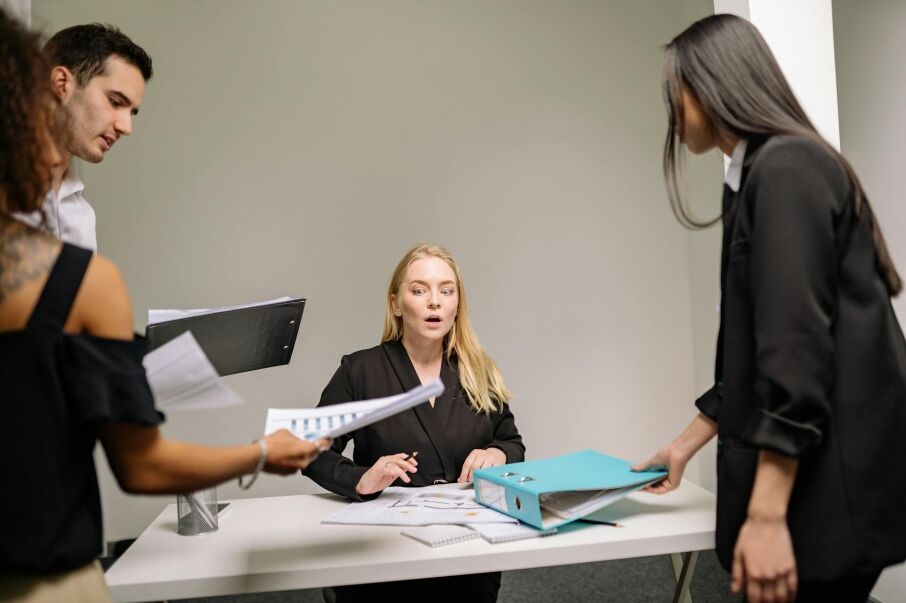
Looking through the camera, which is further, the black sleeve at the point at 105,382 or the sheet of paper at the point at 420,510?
the sheet of paper at the point at 420,510

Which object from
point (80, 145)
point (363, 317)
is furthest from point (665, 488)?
point (363, 317)

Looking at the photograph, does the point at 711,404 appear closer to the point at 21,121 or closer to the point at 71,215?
the point at 21,121

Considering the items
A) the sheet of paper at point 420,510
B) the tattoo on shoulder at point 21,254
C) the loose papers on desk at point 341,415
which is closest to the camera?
the tattoo on shoulder at point 21,254

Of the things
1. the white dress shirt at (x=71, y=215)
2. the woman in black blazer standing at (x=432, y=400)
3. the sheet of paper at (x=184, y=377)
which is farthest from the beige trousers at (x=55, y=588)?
the white dress shirt at (x=71, y=215)

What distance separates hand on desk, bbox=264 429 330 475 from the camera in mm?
1222

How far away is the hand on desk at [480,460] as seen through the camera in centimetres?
210

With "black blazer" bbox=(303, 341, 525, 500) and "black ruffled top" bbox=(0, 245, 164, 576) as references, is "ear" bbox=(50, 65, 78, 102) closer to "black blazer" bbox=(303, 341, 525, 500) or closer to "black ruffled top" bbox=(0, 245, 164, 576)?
"black blazer" bbox=(303, 341, 525, 500)

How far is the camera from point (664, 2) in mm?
4098

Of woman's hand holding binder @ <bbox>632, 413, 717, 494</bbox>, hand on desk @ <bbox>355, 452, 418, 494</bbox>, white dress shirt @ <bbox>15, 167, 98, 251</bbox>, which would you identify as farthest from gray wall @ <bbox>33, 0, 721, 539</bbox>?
woman's hand holding binder @ <bbox>632, 413, 717, 494</bbox>

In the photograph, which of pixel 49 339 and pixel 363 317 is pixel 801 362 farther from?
pixel 363 317

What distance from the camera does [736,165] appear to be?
137cm

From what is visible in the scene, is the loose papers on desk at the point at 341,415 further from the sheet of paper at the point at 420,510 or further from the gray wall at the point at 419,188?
Answer: the gray wall at the point at 419,188

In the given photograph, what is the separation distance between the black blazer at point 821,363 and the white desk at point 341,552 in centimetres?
34

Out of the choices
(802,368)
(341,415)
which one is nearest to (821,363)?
(802,368)
